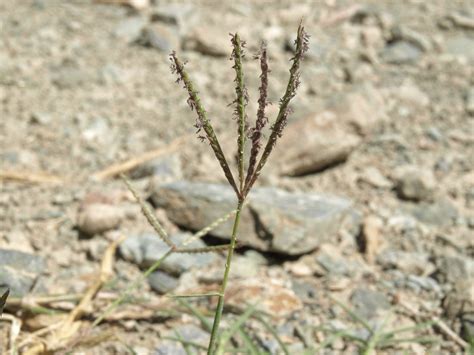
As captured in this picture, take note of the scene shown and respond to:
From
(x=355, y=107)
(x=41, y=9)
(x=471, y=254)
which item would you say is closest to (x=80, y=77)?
(x=41, y=9)

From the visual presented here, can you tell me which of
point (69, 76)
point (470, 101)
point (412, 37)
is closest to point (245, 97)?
point (69, 76)

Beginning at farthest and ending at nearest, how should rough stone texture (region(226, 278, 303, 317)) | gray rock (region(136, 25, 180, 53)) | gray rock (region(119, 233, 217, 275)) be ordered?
gray rock (region(136, 25, 180, 53))
gray rock (region(119, 233, 217, 275))
rough stone texture (region(226, 278, 303, 317))

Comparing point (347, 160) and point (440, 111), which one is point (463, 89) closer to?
point (440, 111)

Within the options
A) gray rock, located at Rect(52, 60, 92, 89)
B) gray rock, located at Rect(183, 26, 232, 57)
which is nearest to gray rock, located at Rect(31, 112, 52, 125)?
gray rock, located at Rect(52, 60, 92, 89)

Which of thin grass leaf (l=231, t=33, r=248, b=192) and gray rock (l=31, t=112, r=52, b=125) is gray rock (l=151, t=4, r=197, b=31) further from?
thin grass leaf (l=231, t=33, r=248, b=192)

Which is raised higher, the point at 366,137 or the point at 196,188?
the point at 366,137
